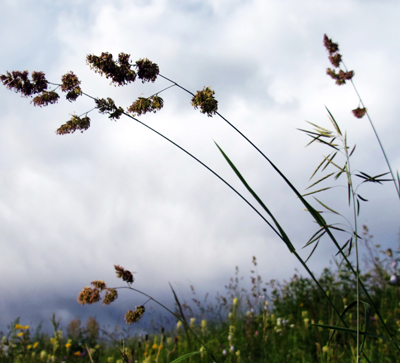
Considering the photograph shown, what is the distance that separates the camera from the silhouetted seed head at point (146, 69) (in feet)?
5.57

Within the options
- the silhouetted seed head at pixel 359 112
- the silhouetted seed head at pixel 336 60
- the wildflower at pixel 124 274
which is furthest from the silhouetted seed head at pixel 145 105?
the silhouetted seed head at pixel 336 60

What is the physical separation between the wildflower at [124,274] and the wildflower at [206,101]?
2.80 feet

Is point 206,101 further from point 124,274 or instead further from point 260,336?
point 260,336

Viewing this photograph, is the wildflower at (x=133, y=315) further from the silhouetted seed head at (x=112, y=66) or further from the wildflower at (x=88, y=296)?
the silhouetted seed head at (x=112, y=66)

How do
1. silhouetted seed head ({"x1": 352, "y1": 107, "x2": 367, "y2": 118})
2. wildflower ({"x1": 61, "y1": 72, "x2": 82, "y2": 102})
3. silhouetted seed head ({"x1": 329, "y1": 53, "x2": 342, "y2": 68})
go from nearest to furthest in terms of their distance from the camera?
wildflower ({"x1": 61, "y1": 72, "x2": 82, "y2": 102})
silhouetted seed head ({"x1": 352, "y1": 107, "x2": 367, "y2": 118})
silhouetted seed head ({"x1": 329, "y1": 53, "x2": 342, "y2": 68})

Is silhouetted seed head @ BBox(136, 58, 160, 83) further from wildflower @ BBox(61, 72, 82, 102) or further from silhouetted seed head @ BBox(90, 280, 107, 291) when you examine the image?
silhouetted seed head @ BBox(90, 280, 107, 291)

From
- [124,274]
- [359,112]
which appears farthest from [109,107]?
[359,112]

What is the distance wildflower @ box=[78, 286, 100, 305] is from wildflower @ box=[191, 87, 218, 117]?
1007 mm

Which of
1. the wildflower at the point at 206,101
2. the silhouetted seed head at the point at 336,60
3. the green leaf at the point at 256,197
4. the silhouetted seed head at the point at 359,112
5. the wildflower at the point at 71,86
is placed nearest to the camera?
the green leaf at the point at 256,197

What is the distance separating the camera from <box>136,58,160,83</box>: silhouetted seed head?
170 centimetres

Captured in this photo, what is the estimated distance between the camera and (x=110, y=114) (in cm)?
169

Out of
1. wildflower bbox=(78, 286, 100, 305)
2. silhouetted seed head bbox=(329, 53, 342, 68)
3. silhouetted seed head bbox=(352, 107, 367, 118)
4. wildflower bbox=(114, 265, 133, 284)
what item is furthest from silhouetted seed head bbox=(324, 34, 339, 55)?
wildflower bbox=(78, 286, 100, 305)

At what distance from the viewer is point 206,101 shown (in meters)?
1.59

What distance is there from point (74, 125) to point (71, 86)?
223mm
